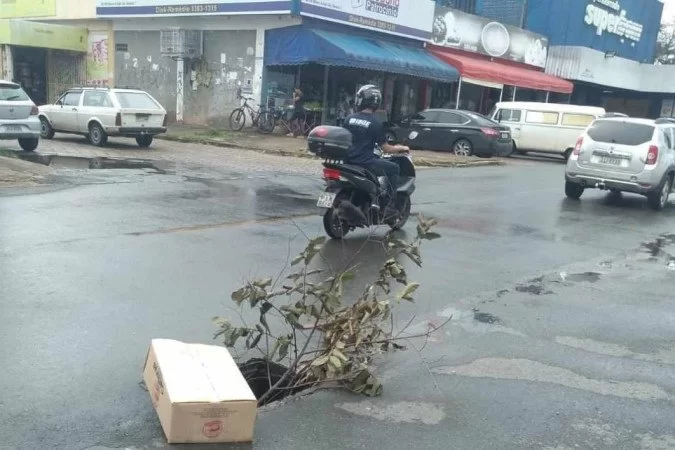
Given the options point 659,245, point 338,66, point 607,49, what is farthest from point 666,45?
point 659,245

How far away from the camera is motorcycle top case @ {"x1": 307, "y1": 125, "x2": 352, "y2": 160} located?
8188 mm

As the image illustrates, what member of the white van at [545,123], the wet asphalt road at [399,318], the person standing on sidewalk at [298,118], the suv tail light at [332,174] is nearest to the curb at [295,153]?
the person standing on sidewalk at [298,118]

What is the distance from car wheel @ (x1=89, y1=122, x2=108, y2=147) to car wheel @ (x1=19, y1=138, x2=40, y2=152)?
232 centimetres

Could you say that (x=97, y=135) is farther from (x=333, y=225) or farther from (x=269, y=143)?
(x=333, y=225)

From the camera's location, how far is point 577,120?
24000mm

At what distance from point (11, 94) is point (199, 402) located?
12.9m

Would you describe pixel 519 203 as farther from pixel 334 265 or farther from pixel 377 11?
pixel 377 11

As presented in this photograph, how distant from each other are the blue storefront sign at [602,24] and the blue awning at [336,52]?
1456 cm

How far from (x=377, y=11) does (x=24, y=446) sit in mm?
22518

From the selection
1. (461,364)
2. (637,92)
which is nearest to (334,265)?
(461,364)

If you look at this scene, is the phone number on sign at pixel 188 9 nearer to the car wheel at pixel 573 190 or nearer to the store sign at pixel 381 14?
the store sign at pixel 381 14

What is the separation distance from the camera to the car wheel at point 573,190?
14345mm

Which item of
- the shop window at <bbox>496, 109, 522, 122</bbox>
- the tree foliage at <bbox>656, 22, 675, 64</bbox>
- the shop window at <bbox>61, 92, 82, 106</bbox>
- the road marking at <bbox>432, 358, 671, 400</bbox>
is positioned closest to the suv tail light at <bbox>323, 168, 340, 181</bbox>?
the road marking at <bbox>432, 358, 671, 400</bbox>

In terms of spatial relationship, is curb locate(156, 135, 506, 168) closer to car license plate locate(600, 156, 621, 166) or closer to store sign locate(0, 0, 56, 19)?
car license plate locate(600, 156, 621, 166)
